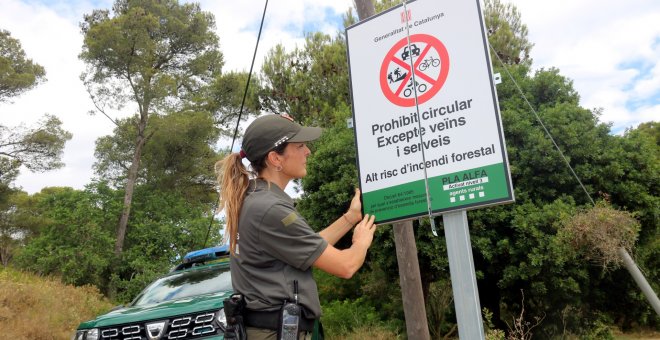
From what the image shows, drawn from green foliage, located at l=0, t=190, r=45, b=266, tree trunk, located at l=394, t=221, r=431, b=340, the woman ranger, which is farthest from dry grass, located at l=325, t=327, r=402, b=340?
green foliage, located at l=0, t=190, r=45, b=266

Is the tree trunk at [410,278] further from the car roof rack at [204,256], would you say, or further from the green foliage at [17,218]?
the green foliage at [17,218]

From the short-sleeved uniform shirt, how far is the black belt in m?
0.03

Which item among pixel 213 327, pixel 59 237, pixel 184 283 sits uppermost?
pixel 59 237

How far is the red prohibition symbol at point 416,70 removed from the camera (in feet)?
9.77

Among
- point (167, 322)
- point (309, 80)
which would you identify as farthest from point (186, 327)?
point (309, 80)

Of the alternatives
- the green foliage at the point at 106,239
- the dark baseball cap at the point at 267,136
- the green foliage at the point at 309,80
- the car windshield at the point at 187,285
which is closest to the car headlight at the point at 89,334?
the car windshield at the point at 187,285

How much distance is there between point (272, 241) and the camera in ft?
6.97

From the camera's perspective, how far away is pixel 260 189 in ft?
7.61

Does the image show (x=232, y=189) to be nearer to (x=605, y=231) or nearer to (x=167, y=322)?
(x=167, y=322)

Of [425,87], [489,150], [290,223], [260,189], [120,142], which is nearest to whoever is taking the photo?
[290,223]

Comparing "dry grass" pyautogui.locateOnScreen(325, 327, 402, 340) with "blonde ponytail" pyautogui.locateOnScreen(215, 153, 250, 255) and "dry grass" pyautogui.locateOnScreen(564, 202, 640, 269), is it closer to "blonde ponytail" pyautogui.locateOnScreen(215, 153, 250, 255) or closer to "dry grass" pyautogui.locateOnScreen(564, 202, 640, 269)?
"dry grass" pyautogui.locateOnScreen(564, 202, 640, 269)

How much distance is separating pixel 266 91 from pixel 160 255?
910 centimetres

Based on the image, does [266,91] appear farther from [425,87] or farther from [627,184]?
[425,87]

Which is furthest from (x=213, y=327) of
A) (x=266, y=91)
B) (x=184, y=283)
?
(x=266, y=91)
